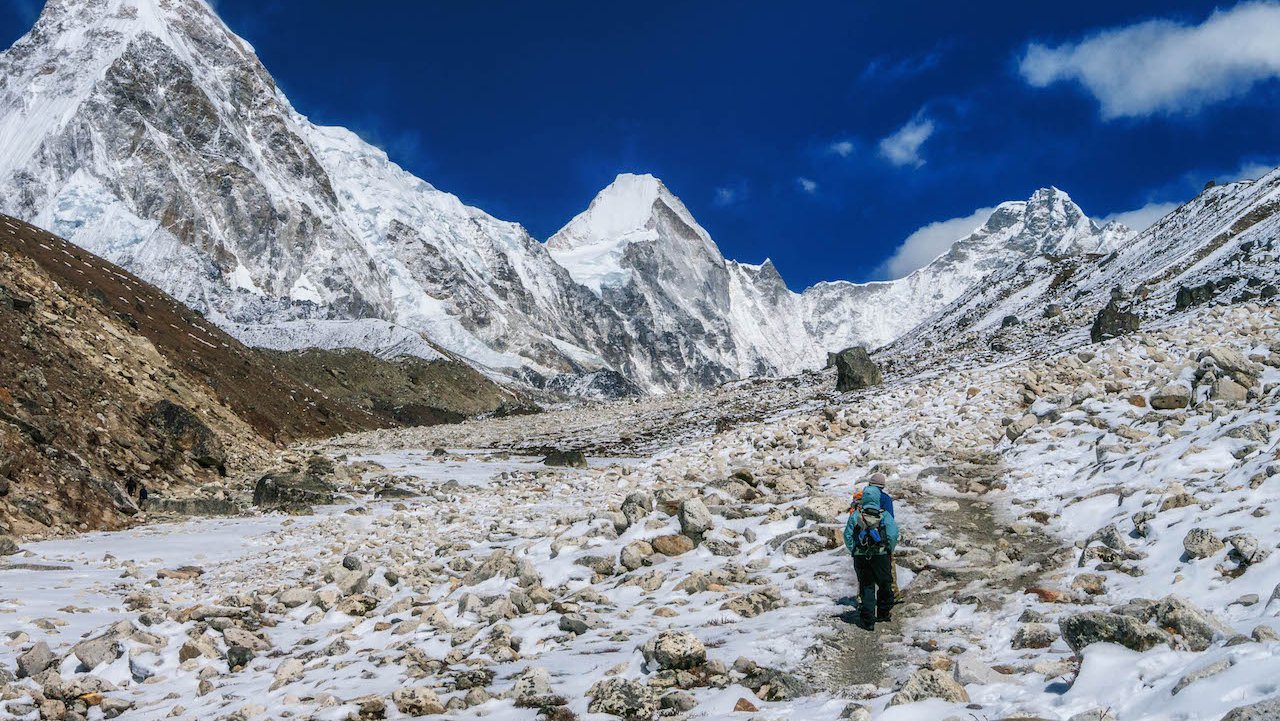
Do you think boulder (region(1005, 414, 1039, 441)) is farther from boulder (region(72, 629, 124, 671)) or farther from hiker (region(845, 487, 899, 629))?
boulder (region(72, 629, 124, 671))

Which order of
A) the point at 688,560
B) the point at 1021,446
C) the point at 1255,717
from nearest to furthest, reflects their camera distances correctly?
1. the point at 1255,717
2. the point at 688,560
3. the point at 1021,446

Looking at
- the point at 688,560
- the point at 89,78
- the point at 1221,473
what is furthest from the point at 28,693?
the point at 89,78

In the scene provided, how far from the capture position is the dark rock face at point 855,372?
36.9 meters

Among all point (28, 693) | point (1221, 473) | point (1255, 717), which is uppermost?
point (1221, 473)

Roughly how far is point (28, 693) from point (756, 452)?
15.3 meters

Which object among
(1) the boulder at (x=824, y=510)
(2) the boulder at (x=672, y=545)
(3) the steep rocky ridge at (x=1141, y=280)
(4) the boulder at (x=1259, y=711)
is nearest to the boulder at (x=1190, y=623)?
(4) the boulder at (x=1259, y=711)

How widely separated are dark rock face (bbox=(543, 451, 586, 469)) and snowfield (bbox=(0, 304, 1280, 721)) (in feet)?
32.6

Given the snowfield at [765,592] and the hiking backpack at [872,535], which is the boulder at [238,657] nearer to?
the snowfield at [765,592]

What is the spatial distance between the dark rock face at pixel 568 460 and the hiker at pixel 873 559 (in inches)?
789

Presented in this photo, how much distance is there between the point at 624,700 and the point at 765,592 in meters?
3.37

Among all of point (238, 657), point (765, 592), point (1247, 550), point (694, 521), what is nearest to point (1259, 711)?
point (1247, 550)

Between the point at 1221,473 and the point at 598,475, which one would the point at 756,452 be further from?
the point at 1221,473

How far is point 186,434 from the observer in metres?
23.8

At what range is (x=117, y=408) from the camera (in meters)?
21.9
